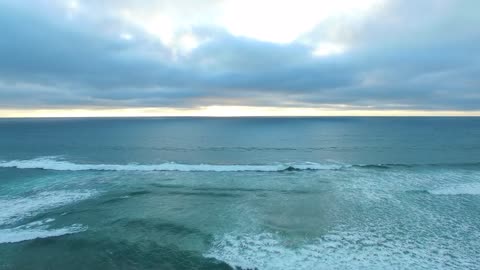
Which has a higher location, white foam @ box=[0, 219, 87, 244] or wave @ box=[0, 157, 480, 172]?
wave @ box=[0, 157, 480, 172]

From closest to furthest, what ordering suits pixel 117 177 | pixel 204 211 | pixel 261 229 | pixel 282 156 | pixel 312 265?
pixel 312 265 → pixel 261 229 → pixel 204 211 → pixel 117 177 → pixel 282 156

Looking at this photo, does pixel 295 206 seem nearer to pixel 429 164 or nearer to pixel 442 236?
pixel 442 236

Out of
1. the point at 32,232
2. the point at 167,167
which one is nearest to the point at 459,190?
the point at 167,167

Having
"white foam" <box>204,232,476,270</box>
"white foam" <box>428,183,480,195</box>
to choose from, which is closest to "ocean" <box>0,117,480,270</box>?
"white foam" <box>204,232,476,270</box>

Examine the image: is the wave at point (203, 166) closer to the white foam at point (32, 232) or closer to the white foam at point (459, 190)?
the white foam at point (459, 190)

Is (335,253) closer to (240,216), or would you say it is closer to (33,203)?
(240,216)

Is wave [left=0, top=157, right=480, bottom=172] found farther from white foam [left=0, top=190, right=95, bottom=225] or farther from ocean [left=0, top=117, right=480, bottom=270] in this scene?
white foam [left=0, top=190, right=95, bottom=225]

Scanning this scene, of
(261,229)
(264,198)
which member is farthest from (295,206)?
(261,229)
